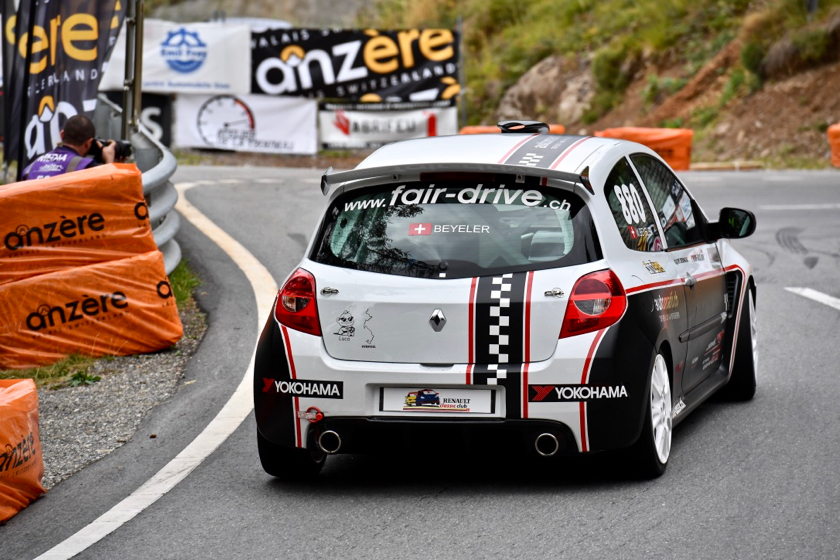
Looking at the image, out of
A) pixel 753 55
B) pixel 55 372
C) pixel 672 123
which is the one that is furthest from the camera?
pixel 672 123

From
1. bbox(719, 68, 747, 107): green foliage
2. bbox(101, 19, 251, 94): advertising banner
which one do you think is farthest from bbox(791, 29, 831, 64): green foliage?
bbox(101, 19, 251, 94): advertising banner

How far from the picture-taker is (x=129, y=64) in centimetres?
1048

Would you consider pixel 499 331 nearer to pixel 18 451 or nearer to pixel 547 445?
pixel 547 445

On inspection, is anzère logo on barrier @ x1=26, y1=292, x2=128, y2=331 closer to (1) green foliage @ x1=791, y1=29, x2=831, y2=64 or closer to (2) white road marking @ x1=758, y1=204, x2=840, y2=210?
(2) white road marking @ x1=758, y1=204, x2=840, y2=210

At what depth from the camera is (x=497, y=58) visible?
3781cm

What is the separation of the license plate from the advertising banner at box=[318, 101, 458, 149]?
23.3 meters

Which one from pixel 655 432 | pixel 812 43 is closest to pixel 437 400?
pixel 655 432

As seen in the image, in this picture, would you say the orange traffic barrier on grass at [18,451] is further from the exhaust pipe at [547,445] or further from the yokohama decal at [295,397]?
the exhaust pipe at [547,445]

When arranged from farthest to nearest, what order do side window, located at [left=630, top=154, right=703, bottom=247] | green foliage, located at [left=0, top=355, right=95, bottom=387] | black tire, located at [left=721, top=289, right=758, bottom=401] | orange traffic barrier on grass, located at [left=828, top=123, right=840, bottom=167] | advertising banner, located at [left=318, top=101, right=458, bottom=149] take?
advertising banner, located at [left=318, top=101, right=458, bottom=149], orange traffic barrier on grass, located at [left=828, top=123, right=840, bottom=167], green foliage, located at [left=0, top=355, right=95, bottom=387], black tire, located at [left=721, top=289, right=758, bottom=401], side window, located at [left=630, top=154, right=703, bottom=247]

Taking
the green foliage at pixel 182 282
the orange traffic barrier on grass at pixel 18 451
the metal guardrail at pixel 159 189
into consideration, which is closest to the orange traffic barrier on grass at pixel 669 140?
the metal guardrail at pixel 159 189

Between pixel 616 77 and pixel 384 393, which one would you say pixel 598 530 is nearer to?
pixel 384 393

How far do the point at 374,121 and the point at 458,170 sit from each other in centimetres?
2338

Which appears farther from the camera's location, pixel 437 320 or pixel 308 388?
pixel 308 388

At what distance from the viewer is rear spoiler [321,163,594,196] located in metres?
5.74
